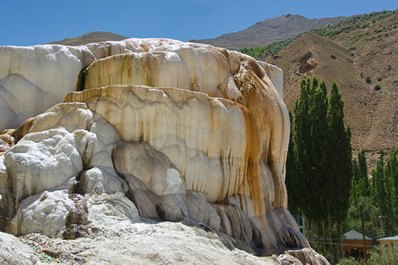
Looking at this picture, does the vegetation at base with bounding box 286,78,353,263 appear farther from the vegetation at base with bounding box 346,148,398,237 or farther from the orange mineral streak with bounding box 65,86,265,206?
the orange mineral streak with bounding box 65,86,265,206

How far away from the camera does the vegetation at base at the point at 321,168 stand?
33406 mm

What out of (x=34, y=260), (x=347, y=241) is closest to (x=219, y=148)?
(x=34, y=260)

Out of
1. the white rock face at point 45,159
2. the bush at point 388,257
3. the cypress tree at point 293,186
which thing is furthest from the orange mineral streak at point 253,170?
the cypress tree at point 293,186

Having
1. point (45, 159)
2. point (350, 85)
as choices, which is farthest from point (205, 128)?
point (350, 85)

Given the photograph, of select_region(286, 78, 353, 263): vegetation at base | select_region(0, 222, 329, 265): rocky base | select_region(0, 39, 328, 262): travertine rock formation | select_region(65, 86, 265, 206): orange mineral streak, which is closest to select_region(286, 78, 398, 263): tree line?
select_region(286, 78, 353, 263): vegetation at base

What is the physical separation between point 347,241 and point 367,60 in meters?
58.8

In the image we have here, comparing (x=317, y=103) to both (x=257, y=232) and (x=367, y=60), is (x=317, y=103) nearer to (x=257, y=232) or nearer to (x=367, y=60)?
(x=257, y=232)

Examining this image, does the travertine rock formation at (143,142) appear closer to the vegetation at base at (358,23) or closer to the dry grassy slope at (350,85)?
the dry grassy slope at (350,85)

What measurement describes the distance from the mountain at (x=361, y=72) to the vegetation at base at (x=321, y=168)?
45431 mm

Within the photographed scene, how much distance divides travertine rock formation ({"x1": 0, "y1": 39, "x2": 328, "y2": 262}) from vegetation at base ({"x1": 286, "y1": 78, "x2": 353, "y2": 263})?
1348cm

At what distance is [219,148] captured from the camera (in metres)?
17.8

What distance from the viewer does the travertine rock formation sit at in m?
14.6

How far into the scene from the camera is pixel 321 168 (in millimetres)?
33656

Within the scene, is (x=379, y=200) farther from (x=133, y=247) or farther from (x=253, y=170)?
(x=133, y=247)
